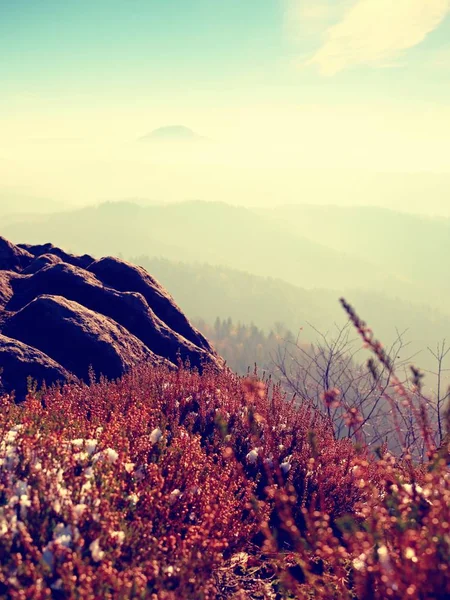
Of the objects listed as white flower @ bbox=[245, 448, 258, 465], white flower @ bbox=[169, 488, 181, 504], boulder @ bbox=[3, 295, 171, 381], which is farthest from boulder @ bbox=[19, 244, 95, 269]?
white flower @ bbox=[169, 488, 181, 504]

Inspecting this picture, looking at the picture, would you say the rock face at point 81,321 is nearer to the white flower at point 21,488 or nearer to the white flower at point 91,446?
the white flower at point 91,446

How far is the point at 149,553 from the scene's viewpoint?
3.67 metres

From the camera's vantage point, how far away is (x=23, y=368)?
838cm

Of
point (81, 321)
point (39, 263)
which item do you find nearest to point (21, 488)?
point (81, 321)

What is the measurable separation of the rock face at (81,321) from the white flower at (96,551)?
5.26 metres

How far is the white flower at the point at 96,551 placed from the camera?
11.2 ft

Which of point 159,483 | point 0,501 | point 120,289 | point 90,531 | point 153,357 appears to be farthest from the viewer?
point 120,289

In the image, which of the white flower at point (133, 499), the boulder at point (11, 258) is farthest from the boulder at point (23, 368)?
the white flower at point (133, 499)

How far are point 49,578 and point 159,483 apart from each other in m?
1.19

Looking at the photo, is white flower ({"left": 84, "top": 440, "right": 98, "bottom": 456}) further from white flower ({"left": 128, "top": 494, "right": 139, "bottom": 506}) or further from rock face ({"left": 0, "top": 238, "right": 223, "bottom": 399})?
rock face ({"left": 0, "top": 238, "right": 223, "bottom": 399})

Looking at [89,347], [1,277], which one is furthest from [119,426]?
[1,277]

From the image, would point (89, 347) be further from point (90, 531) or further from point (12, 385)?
point (90, 531)

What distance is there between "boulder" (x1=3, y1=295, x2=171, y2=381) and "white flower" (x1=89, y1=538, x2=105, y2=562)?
5.86 m

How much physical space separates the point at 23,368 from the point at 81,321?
64.8 inches
